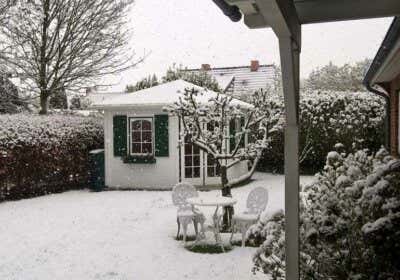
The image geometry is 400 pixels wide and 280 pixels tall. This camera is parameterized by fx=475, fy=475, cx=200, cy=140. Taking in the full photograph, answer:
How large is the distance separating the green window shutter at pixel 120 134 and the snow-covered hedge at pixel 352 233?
9.82 metres

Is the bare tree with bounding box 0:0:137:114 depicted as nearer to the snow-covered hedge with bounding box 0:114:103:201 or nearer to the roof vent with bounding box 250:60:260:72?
the snow-covered hedge with bounding box 0:114:103:201

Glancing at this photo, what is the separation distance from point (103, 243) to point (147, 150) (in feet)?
20.4

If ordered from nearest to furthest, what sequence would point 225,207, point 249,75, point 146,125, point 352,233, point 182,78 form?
point 352,233 → point 225,207 → point 146,125 → point 182,78 → point 249,75

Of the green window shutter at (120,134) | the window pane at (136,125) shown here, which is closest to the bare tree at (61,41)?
the green window shutter at (120,134)

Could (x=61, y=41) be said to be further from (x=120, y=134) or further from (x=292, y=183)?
(x=292, y=183)

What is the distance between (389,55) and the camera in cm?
539

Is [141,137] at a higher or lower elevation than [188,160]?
higher

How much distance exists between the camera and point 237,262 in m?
7.12

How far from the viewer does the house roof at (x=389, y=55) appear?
4374mm

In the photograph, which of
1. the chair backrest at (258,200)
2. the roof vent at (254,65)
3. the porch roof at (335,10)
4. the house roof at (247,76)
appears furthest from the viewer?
the roof vent at (254,65)

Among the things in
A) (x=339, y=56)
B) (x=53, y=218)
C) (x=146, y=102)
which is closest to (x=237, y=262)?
(x=53, y=218)

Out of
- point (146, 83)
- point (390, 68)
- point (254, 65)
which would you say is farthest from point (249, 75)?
point (390, 68)

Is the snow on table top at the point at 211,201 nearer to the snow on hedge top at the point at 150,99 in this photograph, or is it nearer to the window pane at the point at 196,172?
the snow on hedge top at the point at 150,99

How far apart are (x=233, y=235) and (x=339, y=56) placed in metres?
31.6
